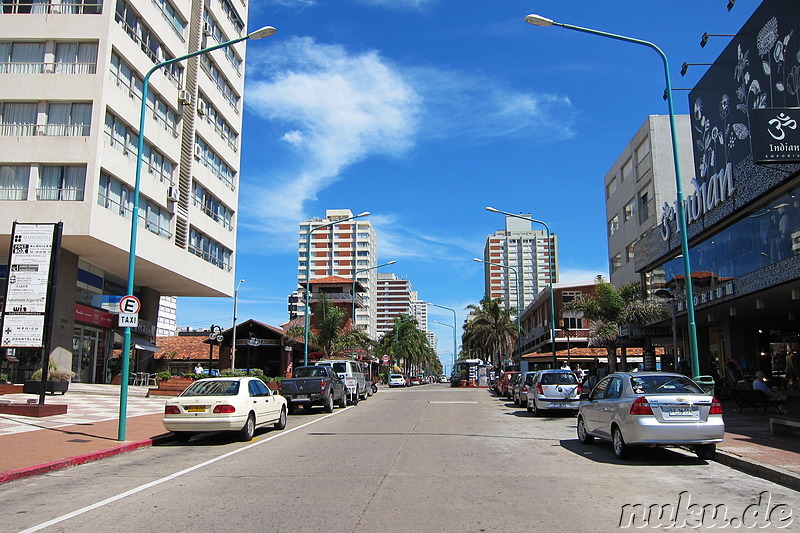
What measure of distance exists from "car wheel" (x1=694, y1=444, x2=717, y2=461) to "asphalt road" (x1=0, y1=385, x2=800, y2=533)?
11.4 inches

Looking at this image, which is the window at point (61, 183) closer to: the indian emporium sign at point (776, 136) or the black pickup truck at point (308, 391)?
the black pickup truck at point (308, 391)

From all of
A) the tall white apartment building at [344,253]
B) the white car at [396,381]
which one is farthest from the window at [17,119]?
the tall white apartment building at [344,253]

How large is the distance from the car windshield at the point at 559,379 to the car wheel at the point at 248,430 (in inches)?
407

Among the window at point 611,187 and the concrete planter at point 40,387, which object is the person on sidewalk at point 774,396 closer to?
the concrete planter at point 40,387

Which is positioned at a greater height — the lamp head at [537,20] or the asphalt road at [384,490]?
the lamp head at [537,20]

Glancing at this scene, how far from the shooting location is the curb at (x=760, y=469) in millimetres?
8477

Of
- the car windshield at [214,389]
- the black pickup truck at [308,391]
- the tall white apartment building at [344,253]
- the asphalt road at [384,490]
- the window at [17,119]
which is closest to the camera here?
the asphalt road at [384,490]

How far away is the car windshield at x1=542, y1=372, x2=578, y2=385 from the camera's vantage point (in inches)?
821

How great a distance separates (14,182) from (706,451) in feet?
101

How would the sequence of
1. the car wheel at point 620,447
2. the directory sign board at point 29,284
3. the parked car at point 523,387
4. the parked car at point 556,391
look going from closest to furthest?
the car wheel at point 620,447 → the directory sign board at point 29,284 → the parked car at point 556,391 → the parked car at point 523,387

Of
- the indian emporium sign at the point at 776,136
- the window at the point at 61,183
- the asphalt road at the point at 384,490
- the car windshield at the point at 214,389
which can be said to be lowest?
the asphalt road at the point at 384,490

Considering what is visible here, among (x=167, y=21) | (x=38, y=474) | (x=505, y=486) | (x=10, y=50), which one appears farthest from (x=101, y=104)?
(x=505, y=486)

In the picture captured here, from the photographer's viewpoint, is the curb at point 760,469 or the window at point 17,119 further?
the window at point 17,119

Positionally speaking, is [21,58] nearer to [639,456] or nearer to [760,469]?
[639,456]
